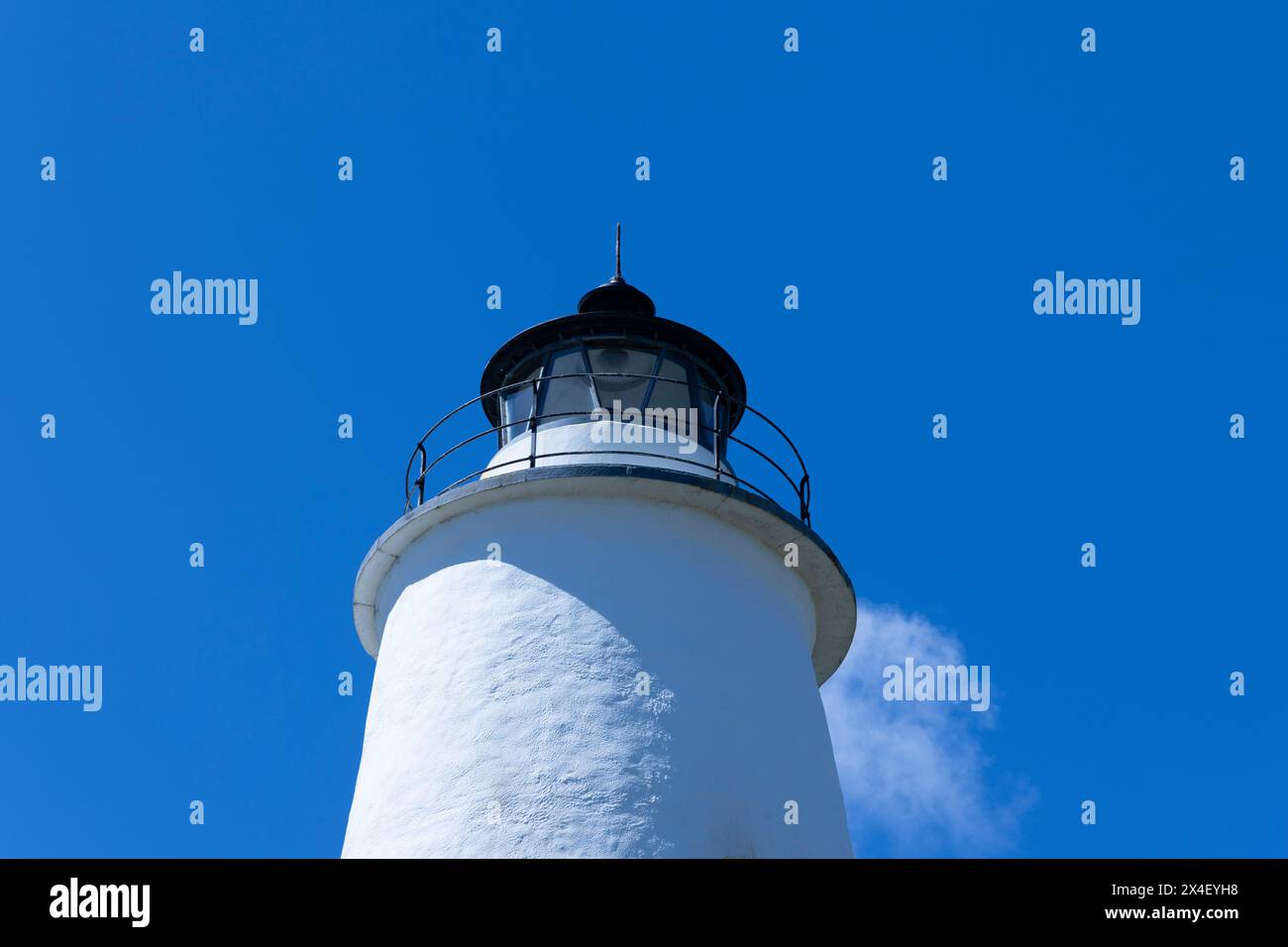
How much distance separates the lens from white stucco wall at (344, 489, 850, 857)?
9.65 m

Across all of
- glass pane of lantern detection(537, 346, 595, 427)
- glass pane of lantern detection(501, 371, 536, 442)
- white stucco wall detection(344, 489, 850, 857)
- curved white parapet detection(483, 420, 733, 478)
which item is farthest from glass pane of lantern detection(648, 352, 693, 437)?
white stucco wall detection(344, 489, 850, 857)

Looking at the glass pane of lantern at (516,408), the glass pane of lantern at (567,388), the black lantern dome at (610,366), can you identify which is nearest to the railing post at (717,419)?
the black lantern dome at (610,366)

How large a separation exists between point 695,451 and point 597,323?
1.45m

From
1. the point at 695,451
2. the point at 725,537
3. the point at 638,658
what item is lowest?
the point at 638,658

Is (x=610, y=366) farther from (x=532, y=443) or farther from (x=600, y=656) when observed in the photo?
(x=600, y=656)

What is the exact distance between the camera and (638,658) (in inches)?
400

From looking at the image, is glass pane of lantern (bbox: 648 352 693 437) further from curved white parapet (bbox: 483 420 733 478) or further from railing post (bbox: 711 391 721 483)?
curved white parapet (bbox: 483 420 733 478)

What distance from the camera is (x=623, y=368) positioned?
500 inches

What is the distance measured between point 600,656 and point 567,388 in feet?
10.4

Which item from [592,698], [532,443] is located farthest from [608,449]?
[592,698]

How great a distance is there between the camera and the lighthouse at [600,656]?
31.8 feet

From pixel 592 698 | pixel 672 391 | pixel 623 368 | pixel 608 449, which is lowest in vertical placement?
pixel 592 698
